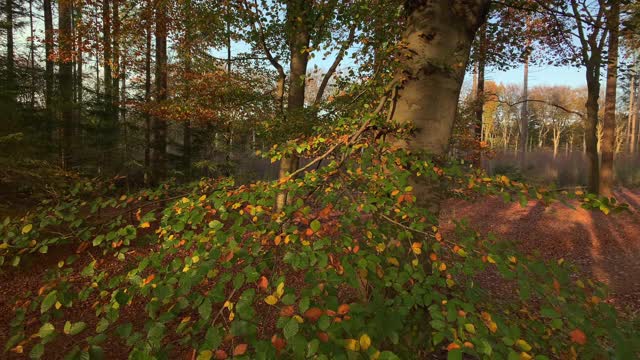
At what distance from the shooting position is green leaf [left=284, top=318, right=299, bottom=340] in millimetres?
1167

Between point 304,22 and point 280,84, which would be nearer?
point 304,22

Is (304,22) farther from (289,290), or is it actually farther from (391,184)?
(289,290)

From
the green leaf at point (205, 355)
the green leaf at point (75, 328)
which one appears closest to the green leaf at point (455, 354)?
the green leaf at point (205, 355)

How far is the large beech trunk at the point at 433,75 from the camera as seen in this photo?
287 centimetres

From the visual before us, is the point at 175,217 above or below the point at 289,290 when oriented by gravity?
above

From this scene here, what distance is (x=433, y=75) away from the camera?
2.89 m

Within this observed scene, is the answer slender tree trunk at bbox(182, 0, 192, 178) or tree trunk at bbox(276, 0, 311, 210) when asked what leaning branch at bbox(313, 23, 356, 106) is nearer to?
tree trunk at bbox(276, 0, 311, 210)

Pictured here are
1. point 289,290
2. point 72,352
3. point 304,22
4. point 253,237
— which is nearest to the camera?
point 72,352

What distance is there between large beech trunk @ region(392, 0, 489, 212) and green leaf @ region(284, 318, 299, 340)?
194cm

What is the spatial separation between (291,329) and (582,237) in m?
11.1

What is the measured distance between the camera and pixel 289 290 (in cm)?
139

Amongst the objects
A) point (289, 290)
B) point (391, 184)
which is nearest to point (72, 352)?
point (289, 290)

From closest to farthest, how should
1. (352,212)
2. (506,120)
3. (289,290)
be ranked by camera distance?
1. (289,290)
2. (352,212)
3. (506,120)

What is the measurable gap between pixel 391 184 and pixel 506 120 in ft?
214
